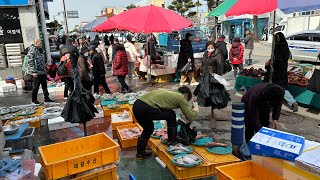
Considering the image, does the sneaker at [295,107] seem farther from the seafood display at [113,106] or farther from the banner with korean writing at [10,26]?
the banner with korean writing at [10,26]

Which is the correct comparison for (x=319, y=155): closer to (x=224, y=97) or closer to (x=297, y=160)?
(x=297, y=160)

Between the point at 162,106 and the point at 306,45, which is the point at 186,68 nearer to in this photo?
the point at 162,106

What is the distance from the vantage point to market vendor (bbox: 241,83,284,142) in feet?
13.1

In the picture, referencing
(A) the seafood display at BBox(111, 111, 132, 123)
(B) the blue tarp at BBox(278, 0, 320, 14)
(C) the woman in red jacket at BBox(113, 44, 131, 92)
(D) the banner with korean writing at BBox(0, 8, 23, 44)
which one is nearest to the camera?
(B) the blue tarp at BBox(278, 0, 320, 14)

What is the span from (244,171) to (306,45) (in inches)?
558

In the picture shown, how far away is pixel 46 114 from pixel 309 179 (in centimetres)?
610

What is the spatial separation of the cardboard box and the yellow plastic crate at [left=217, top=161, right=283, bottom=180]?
0.24 m

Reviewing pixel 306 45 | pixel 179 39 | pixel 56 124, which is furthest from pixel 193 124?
pixel 179 39

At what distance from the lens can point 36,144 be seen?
590 cm

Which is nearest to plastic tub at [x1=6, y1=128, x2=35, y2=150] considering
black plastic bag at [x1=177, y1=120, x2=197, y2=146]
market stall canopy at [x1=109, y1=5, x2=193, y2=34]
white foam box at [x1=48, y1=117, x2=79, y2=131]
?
white foam box at [x1=48, y1=117, x2=79, y2=131]

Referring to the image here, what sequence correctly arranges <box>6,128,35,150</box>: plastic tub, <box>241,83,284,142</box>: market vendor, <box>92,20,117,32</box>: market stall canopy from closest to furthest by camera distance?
<box>241,83,284,142</box>: market vendor → <box>6,128,35,150</box>: plastic tub → <box>92,20,117,32</box>: market stall canopy

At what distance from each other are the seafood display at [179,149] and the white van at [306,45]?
13.0 meters

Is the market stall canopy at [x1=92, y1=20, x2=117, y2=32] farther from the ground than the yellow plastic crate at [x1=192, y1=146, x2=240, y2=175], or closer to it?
farther from the ground

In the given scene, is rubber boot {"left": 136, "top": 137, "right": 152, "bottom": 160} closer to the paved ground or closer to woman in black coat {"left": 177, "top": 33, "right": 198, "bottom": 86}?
the paved ground
